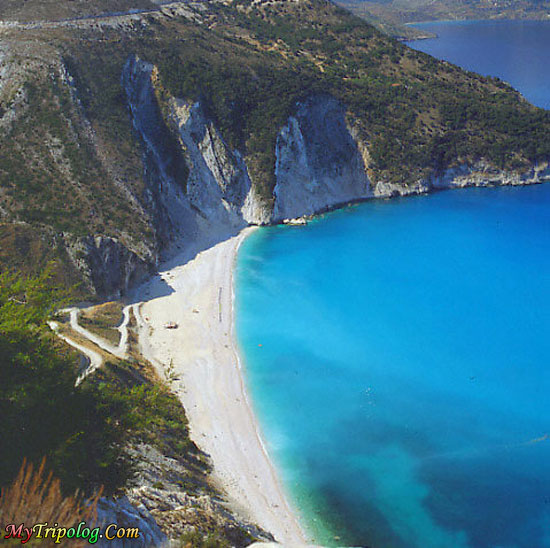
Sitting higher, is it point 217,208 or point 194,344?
point 217,208

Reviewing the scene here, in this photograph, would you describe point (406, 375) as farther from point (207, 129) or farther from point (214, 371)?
point (207, 129)

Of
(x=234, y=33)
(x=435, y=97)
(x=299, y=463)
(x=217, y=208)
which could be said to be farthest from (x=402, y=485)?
(x=234, y=33)

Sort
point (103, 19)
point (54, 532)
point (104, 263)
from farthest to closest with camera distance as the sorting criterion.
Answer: point (103, 19), point (104, 263), point (54, 532)

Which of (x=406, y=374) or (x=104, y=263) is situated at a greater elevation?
(x=104, y=263)

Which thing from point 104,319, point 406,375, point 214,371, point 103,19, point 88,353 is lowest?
point 214,371

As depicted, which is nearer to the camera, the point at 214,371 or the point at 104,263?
the point at 214,371

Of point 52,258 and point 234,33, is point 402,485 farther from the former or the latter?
point 234,33

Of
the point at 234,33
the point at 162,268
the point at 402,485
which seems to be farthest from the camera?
the point at 234,33

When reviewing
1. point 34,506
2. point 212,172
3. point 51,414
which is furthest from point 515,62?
point 34,506
